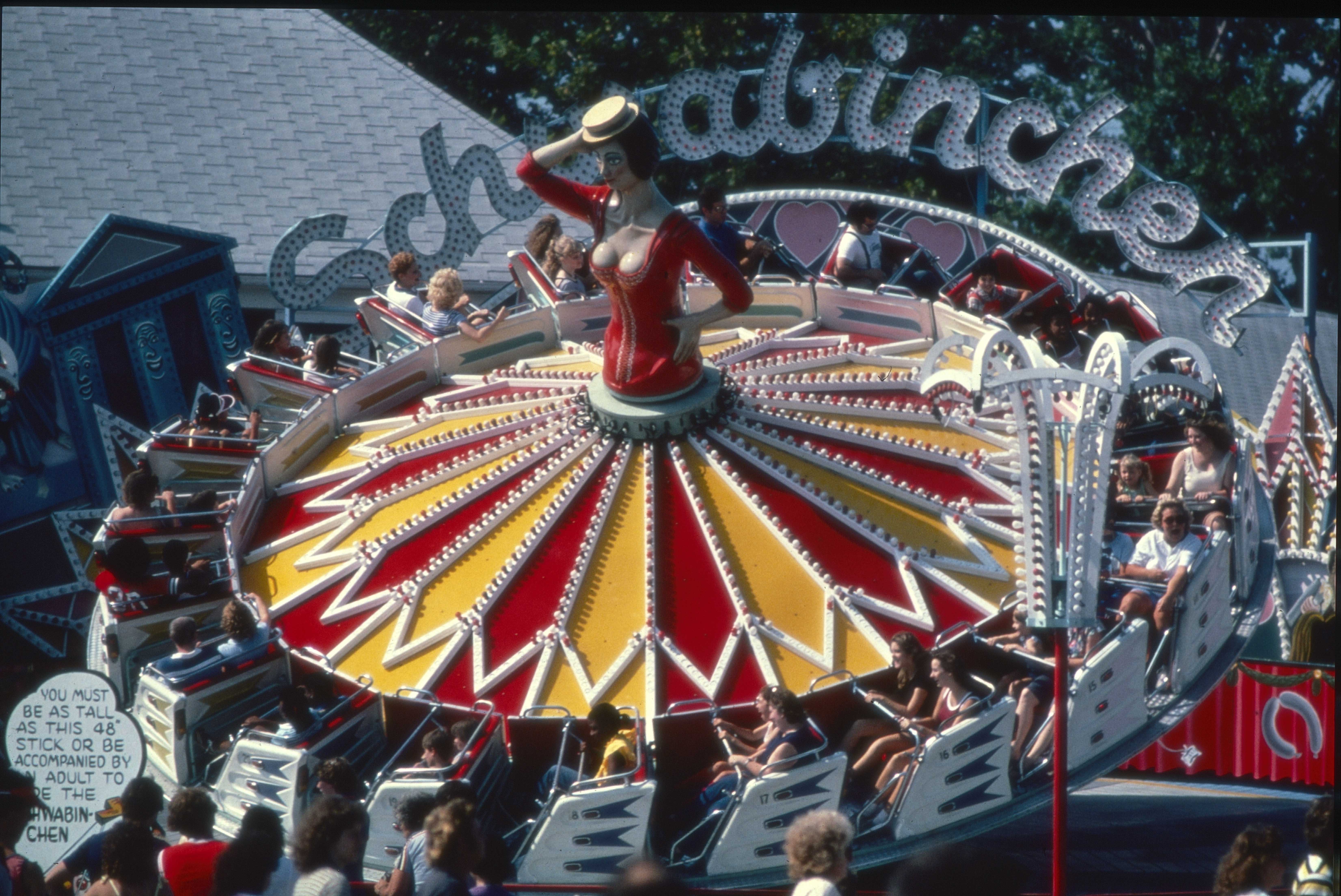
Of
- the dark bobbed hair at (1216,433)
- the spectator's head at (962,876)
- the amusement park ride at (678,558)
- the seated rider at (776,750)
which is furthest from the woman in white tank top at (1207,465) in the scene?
the spectator's head at (962,876)

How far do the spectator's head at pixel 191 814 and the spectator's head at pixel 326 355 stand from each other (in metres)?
6.07

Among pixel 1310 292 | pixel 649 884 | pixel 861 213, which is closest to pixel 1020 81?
pixel 1310 292

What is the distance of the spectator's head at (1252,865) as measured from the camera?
8.02m

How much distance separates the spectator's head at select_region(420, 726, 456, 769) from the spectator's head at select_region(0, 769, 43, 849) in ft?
6.83

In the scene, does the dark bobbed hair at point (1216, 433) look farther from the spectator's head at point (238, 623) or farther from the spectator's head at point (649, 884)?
the spectator's head at point (649, 884)

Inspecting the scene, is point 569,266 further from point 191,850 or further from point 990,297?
point 191,850

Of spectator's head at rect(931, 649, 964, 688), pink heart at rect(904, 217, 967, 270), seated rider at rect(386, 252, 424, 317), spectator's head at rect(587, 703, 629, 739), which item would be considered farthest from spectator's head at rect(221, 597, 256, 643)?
pink heart at rect(904, 217, 967, 270)

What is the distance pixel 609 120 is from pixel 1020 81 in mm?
19869

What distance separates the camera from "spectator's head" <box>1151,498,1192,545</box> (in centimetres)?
1159

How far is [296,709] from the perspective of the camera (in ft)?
35.8

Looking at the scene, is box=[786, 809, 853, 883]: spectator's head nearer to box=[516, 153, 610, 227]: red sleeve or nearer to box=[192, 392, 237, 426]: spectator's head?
box=[516, 153, 610, 227]: red sleeve

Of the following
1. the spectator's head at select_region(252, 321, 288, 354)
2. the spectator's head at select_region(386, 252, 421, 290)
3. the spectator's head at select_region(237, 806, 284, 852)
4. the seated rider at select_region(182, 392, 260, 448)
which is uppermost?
the spectator's head at select_region(386, 252, 421, 290)

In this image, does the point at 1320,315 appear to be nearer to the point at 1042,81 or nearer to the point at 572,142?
the point at 1042,81

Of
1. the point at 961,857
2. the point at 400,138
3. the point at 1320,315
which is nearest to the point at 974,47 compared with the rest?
the point at 1320,315
